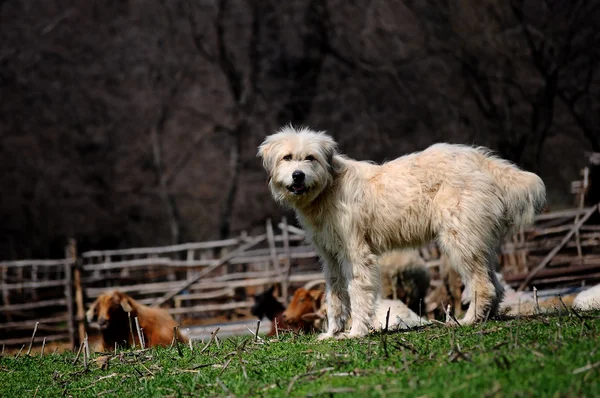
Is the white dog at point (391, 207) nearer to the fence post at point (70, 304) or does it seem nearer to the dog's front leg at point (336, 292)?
the dog's front leg at point (336, 292)

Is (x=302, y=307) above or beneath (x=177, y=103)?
beneath

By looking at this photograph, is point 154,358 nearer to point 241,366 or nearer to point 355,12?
point 241,366

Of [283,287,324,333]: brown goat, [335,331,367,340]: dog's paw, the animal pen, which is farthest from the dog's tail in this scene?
the animal pen

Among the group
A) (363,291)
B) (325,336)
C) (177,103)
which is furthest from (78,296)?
(177,103)

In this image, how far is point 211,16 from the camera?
35.5 m

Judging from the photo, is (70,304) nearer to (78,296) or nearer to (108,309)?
(78,296)

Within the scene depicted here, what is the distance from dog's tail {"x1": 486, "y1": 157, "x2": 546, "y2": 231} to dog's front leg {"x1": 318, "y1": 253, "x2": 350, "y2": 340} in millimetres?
1871

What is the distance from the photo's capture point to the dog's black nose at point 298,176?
782 centimetres

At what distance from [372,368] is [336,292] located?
284 centimetres

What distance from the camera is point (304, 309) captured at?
1182 cm

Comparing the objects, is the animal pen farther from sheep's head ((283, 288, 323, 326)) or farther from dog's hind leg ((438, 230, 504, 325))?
dog's hind leg ((438, 230, 504, 325))

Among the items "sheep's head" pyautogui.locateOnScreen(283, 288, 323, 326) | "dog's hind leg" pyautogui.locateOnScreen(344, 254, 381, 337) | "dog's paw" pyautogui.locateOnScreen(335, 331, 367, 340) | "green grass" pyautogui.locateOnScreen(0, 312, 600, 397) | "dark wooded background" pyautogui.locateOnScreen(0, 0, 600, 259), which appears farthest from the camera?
"dark wooded background" pyautogui.locateOnScreen(0, 0, 600, 259)

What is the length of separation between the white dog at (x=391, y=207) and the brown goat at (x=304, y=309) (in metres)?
3.33

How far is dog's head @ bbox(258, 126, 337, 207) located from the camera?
7.87 m
